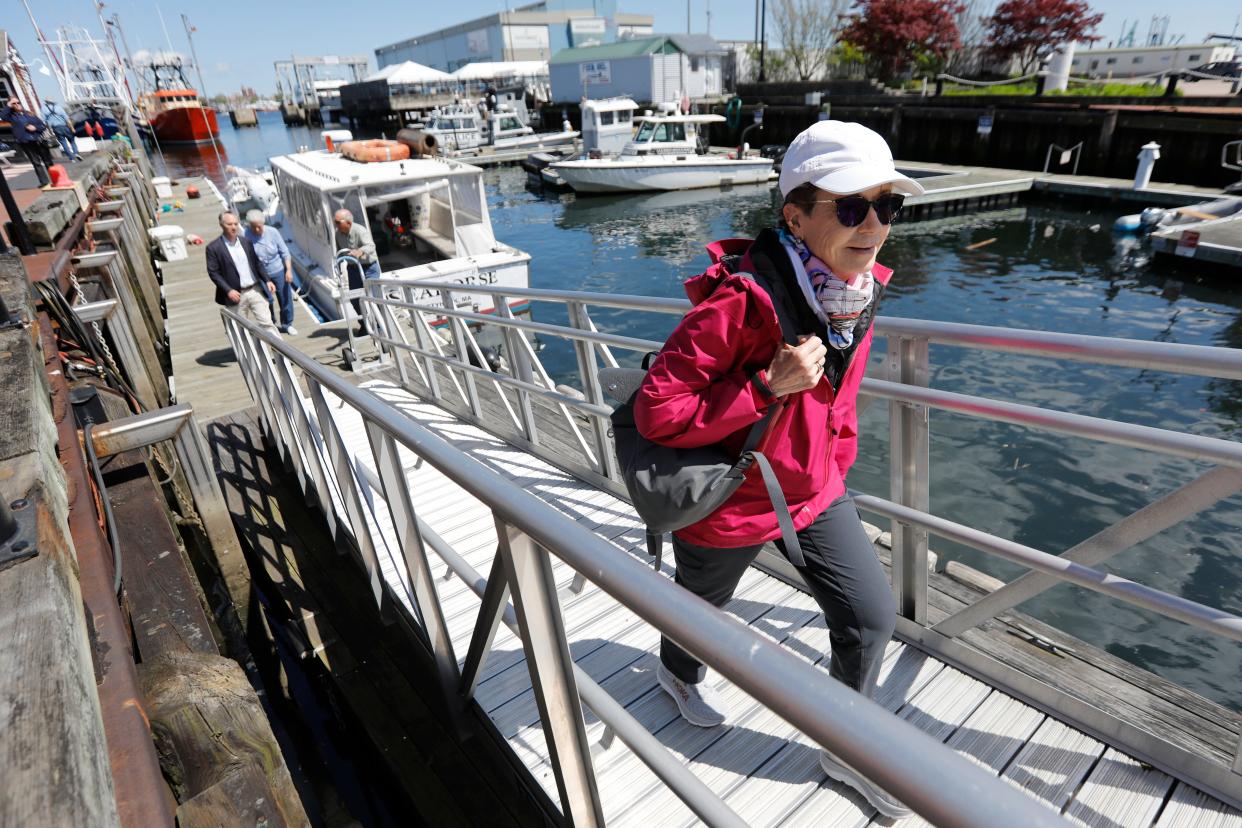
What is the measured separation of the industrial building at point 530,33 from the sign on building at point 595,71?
24.7 metres

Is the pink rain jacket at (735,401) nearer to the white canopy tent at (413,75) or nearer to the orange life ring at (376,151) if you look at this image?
the orange life ring at (376,151)

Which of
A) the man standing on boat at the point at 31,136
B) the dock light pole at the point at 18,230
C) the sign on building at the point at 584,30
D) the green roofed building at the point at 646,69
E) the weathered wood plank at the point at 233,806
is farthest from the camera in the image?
the sign on building at the point at 584,30

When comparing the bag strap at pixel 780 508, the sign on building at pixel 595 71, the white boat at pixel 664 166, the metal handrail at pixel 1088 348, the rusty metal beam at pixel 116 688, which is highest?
the sign on building at pixel 595 71

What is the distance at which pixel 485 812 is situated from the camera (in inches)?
94.9

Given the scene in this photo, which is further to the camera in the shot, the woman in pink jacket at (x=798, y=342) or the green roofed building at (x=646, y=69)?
the green roofed building at (x=646, y=69)

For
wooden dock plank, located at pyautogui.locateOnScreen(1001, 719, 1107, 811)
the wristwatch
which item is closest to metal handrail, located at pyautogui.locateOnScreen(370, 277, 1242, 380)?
the wristwatch

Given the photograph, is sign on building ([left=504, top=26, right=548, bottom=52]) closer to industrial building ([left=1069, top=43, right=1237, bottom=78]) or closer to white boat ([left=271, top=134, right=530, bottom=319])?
industrial building ([left=1069, top=43, right=1237, bottom=78])

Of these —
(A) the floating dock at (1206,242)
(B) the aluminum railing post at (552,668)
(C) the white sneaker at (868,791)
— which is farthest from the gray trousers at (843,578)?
(A) the floating dock at (1206,242)

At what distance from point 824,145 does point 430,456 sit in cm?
108

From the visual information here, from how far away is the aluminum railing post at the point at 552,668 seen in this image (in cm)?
125

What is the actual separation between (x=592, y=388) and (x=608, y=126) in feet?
99.6

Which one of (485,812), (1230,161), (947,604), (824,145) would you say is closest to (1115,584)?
(947,604)

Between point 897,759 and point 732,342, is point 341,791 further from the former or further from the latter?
point 897,759

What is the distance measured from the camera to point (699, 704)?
2180mm
